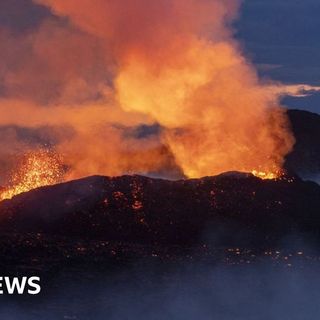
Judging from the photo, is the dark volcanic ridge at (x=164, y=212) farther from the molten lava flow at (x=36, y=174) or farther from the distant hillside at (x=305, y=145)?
the distant hillside at (x=305, y=145)

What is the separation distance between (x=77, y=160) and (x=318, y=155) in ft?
103

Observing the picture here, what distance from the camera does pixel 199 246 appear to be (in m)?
46.1

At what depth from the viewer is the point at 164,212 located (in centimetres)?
4772

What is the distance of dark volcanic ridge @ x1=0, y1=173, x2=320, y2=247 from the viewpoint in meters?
46.7

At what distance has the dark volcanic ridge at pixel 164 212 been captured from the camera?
46688mm

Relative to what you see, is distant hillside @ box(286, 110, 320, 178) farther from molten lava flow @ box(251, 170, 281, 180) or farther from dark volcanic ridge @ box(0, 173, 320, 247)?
dark volcanic ridge @ box(0, 173, 320, 247)

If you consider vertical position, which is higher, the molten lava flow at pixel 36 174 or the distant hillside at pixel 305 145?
the distant hillside at pixel 305 145

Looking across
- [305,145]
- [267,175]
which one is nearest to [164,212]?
[267,175]

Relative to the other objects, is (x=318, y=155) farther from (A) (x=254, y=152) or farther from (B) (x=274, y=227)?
(B) (x=274, y=227)

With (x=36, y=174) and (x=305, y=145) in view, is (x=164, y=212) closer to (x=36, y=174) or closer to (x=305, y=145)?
(x=36, y=174)

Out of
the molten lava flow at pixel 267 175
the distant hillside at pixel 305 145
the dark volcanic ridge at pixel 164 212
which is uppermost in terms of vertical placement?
the distant hillside at pixel 305 145

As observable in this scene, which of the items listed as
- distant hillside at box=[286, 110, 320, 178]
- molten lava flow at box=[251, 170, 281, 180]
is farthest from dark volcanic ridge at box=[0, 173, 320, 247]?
distant hillside at box=[286, 110, 320, 178]

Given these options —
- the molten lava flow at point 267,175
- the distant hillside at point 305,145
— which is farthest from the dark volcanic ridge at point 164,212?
the distant hillside at point 305,145

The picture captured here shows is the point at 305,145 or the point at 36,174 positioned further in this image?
the point at 305,145
